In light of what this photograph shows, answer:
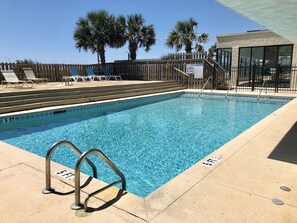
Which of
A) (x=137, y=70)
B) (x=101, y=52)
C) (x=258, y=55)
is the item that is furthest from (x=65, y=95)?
(x=258, y=55)

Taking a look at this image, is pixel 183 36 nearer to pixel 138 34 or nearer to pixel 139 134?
pixel 138 34

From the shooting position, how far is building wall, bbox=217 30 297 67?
603 inches

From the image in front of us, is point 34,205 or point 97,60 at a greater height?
point 97,60

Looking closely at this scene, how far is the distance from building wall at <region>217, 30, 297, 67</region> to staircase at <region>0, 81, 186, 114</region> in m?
6.46

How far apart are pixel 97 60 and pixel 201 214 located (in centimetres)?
1918

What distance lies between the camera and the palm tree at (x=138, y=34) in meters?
20.4

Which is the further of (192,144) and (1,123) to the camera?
(1,123)

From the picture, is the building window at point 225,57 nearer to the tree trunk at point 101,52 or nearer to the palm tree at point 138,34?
the palm tree at point 138,34

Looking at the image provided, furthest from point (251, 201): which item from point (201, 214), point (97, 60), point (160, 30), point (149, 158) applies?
point (160, 30)

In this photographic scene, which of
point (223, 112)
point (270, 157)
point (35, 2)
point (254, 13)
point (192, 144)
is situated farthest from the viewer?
point (35, 2)

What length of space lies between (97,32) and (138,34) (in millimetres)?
3687

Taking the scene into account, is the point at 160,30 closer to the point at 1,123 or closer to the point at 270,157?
the point at 1,123

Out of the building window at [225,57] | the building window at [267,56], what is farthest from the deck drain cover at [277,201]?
the building window at [225,57]

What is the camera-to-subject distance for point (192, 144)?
5.61m
